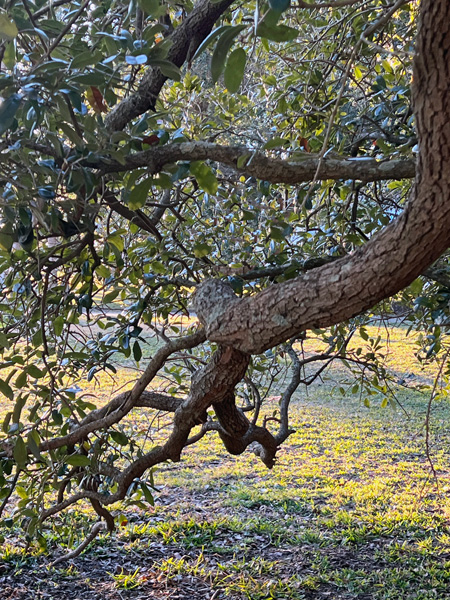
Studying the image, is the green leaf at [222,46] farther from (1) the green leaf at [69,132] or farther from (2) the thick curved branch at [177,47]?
(2) the thick curved branch at [177,47]

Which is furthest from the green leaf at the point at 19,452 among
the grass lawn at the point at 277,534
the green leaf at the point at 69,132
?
the grass lawn at the point at 277,534

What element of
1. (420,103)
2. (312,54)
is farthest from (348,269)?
(312,54)

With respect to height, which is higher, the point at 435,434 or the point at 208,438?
the point at 208,438

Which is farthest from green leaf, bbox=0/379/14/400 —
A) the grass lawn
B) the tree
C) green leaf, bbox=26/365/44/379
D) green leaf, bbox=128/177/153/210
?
the grass lawn

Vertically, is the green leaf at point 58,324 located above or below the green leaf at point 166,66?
below

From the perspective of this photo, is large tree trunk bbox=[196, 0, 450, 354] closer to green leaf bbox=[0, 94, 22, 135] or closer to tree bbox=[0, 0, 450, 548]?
tree bbox=[0, 0, 450, 548]

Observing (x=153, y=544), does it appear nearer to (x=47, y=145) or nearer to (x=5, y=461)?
(x=5, y=461)

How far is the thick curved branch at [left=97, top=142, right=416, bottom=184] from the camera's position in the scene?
1511 millimetres

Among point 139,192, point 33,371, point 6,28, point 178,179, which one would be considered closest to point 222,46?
point 6,28

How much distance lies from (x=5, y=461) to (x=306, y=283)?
1425mm

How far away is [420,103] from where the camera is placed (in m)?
0.97

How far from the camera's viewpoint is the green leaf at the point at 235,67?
0.92 m

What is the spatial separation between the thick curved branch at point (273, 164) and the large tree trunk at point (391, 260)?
327 millimetres

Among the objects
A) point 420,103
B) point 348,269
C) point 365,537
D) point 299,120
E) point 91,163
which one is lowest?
point 365,537
